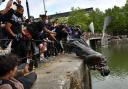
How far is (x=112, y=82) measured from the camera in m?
27.8

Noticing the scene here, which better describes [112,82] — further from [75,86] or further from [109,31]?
[109,31]

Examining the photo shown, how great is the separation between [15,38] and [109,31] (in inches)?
4069

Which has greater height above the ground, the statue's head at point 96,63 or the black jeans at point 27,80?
the black jeans at point 27,80

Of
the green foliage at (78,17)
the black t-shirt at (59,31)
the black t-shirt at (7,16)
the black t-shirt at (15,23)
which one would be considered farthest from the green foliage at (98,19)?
the black t-shirt at (7,16)

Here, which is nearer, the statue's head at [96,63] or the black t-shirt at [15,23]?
the black t-shirt at [15,23]

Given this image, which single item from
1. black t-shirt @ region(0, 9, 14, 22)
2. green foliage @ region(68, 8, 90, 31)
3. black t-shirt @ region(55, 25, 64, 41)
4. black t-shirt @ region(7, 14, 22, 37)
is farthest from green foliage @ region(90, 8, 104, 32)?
black t-shirt @ region(0, 9, 14, 22)

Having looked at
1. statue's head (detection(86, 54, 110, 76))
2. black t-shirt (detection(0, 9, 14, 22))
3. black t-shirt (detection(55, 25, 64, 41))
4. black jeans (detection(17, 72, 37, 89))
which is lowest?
statue's head (detection(86, 54, 110, 76))

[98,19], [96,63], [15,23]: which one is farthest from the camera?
[98,19]

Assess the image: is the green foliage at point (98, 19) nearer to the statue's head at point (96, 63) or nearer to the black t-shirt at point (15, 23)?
the statue's head at point (96, 63)

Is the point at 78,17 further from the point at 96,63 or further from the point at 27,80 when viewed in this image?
the point at 27,80

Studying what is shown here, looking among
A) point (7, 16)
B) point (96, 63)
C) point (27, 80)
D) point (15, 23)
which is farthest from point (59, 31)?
point (27, 80)

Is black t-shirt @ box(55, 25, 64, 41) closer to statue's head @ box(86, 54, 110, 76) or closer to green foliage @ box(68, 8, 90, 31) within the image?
statue's head @ box(86, 54, 110, 76)

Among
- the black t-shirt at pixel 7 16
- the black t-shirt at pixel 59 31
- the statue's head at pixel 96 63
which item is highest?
the black t-shirt at pixel 7 16

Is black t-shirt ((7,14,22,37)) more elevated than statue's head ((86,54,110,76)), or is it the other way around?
black t-shirt ((7,14,22,37))
